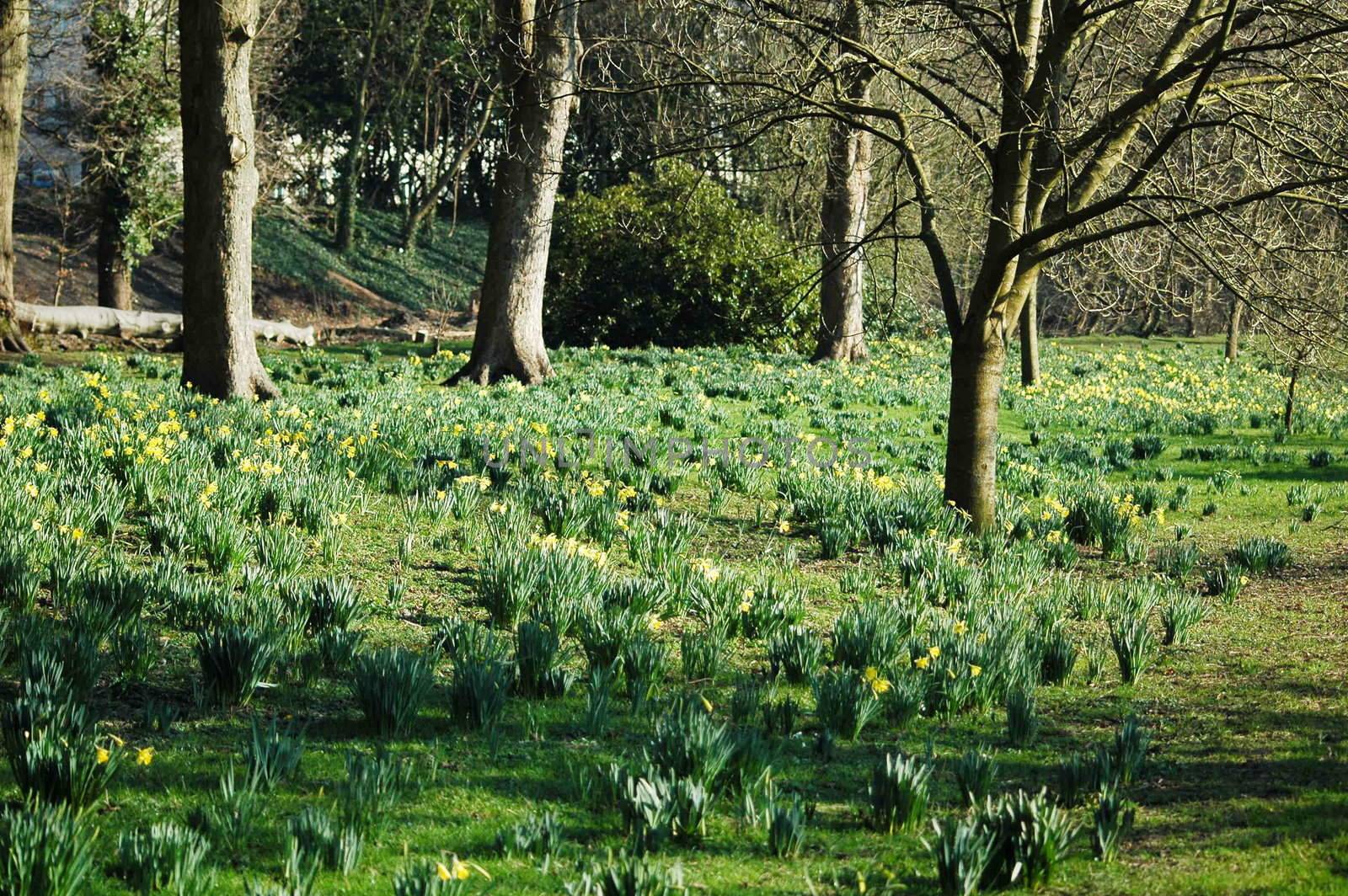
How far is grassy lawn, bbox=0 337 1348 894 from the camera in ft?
10.7

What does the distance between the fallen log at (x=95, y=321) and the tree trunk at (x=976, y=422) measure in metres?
14.8

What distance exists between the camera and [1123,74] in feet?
31.8

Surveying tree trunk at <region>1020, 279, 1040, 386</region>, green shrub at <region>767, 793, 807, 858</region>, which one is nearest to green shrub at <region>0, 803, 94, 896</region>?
green shrub at <region>767, 793, 807, 858</region>

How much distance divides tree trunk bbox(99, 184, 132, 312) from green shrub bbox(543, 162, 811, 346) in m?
8.02

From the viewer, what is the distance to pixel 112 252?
22.5 meters

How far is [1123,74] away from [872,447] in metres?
3.87

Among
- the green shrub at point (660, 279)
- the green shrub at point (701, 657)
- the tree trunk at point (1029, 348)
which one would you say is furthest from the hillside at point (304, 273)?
the green shrub at point (701, 657)

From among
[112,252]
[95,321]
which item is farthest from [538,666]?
[112,252]

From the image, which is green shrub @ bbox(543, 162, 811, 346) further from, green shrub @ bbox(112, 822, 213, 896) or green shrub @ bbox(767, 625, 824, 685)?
green shrub @ bbox(112, 822, 213, 896)

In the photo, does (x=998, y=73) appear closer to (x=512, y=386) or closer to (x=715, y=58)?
(x=715, y=58)

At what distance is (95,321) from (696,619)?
1621 centimetres

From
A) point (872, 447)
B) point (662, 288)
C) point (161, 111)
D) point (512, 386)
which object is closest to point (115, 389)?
point (512, 386)

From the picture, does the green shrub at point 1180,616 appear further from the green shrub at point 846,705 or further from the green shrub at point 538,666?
the green shrub at point 538,666

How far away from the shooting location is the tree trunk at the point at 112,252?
22406 mm
